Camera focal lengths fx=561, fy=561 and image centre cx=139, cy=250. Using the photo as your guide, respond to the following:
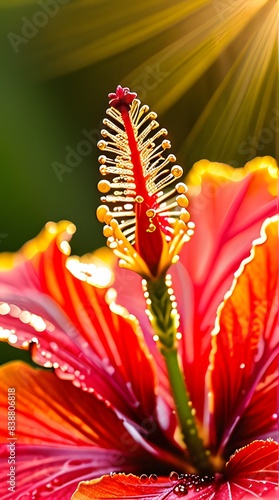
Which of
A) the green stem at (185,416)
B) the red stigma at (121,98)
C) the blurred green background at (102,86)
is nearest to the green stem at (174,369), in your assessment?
the green stem at (185,416)

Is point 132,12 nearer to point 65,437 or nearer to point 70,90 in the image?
point 70,90

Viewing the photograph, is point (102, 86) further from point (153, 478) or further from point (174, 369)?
point (153, 478)

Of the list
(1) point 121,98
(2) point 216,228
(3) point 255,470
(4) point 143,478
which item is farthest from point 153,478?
(1) point 121,98

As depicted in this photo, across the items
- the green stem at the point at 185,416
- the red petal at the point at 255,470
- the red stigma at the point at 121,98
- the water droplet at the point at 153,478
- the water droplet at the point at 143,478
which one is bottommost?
the red petal at the point at 255,470

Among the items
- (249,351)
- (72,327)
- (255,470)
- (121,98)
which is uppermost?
(121,98)

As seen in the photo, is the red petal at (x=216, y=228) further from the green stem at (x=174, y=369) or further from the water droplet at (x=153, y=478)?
the water droplet at (x=153, y=478)

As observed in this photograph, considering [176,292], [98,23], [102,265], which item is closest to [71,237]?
[102,265]
